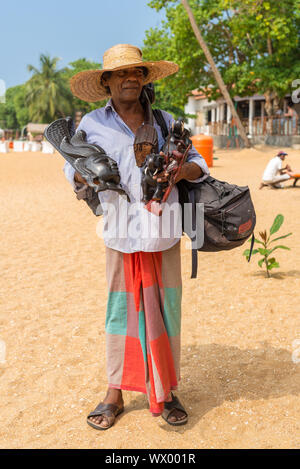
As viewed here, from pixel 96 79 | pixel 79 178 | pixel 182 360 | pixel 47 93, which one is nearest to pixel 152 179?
pixel 79 178

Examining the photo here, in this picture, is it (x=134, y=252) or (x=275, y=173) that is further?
(x=275, y=173)

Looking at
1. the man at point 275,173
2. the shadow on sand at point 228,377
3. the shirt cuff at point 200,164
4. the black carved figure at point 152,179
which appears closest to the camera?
the black carved figure at point 152,179

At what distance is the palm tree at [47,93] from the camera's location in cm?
5766

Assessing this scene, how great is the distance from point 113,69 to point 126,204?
625mm

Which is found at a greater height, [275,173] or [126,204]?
[126,204]

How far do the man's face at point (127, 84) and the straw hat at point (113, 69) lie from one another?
0.05 m

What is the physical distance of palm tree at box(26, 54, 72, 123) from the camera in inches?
2270

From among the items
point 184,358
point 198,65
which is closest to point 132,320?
point 184,358

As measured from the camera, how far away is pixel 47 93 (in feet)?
191

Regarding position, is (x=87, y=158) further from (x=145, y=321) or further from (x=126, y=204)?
(x=145, y=321)

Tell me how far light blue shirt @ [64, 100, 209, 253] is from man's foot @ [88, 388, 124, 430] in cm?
84

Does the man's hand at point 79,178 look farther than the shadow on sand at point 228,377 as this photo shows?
No

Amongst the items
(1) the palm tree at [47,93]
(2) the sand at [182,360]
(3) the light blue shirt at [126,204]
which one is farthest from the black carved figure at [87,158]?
(1) the palm tree at [47,93]

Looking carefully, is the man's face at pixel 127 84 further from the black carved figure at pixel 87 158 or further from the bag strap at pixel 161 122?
the black carved figure at pixel 87 158
